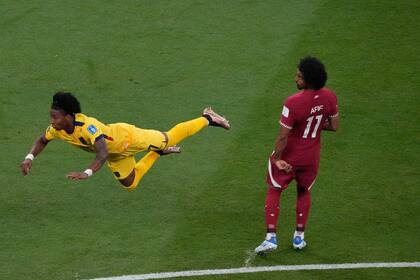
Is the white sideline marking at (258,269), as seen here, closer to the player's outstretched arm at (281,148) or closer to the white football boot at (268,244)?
the white football boot at (268,244)

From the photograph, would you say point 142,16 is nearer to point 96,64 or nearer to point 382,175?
point 96,64

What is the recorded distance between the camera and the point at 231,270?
10969mm

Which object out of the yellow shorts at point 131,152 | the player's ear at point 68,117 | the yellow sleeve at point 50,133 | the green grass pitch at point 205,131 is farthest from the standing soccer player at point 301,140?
the yellow sleeve at point 50,133

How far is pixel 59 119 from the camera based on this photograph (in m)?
11.2

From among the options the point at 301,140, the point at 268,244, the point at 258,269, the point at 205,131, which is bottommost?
the point at 258,269

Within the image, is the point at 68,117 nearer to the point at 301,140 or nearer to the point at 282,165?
the point at 282,165

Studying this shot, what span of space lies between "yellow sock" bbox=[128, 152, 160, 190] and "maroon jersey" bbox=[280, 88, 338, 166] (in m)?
2.14

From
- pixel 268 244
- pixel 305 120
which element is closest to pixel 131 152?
pixel 268 244

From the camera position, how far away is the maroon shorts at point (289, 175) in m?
11.2

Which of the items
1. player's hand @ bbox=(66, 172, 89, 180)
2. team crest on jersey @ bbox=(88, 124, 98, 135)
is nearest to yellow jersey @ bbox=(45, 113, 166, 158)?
team crest on jersey @ bbox=(88, 124, 98, 135)

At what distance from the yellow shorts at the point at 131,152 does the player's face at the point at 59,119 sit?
0.93 m

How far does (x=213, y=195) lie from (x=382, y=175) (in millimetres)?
2289

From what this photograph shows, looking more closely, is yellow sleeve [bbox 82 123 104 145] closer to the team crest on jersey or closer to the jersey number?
the team crest on jersey

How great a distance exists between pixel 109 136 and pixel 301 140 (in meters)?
2.30
